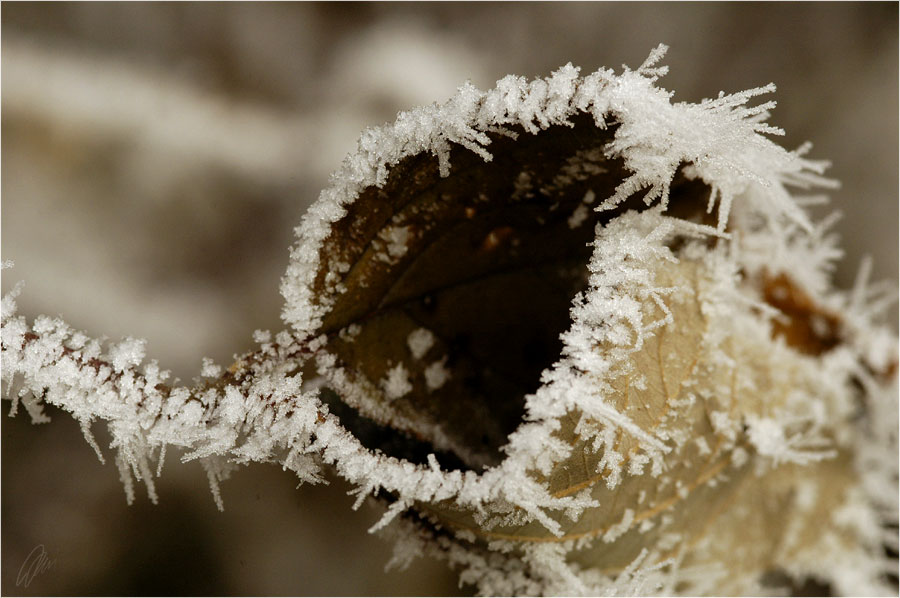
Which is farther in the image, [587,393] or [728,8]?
[728,8]

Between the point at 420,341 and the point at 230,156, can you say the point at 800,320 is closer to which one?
the point at 420,341

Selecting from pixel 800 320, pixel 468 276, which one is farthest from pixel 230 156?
pixel 800 320

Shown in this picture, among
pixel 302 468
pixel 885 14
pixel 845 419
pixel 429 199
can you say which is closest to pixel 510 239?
pixel 429 199

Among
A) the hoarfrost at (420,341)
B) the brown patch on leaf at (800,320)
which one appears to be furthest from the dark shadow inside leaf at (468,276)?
the brown patch on leaf at (800,320)

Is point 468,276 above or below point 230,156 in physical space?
below

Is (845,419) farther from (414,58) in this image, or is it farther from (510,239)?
(414,58)

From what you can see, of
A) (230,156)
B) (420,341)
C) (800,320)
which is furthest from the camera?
(230,156)

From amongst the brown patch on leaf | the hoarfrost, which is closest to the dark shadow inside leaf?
the hoarfrost
